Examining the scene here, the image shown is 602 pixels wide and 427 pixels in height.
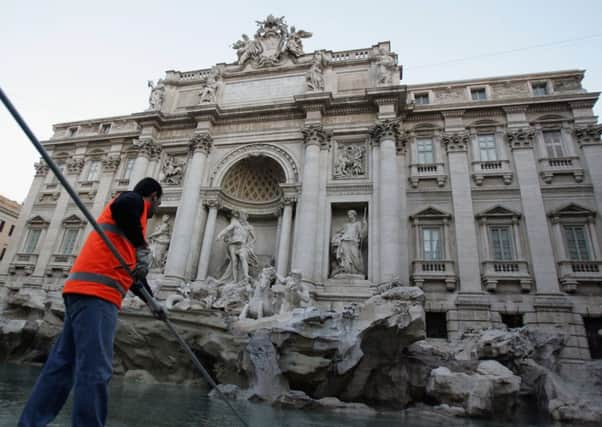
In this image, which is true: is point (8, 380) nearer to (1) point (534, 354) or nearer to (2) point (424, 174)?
(1) point (534, 354)

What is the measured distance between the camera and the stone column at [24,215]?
66.7 feet

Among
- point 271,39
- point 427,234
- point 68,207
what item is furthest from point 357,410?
point 68,207

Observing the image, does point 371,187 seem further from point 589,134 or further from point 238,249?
point 589,134

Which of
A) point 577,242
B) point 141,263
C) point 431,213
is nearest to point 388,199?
point 431,213

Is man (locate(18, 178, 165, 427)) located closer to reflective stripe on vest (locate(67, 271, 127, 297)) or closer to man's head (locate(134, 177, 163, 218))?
reflective stripe on vest (locate(67, 271, 127, 297))

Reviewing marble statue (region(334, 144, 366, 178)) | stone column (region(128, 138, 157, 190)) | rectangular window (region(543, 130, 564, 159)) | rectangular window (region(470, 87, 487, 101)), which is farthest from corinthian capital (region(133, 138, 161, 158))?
rectangular window (region(543, 130, 564, 159))

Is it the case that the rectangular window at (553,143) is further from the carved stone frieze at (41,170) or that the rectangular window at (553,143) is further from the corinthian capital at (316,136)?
the carved stone frieze at (41,170)

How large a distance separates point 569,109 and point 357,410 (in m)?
16.1

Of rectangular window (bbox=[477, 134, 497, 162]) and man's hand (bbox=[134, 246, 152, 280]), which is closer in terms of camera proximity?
man's hand (bbox=[134, 246, 152, 280])

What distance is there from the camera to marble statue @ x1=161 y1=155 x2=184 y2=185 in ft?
61.2

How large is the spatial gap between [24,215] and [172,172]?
34.3 ft

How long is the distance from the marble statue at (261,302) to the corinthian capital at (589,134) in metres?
14.2

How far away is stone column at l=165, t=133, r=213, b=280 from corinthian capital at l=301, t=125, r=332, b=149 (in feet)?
16.5

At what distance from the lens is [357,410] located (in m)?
7.27
